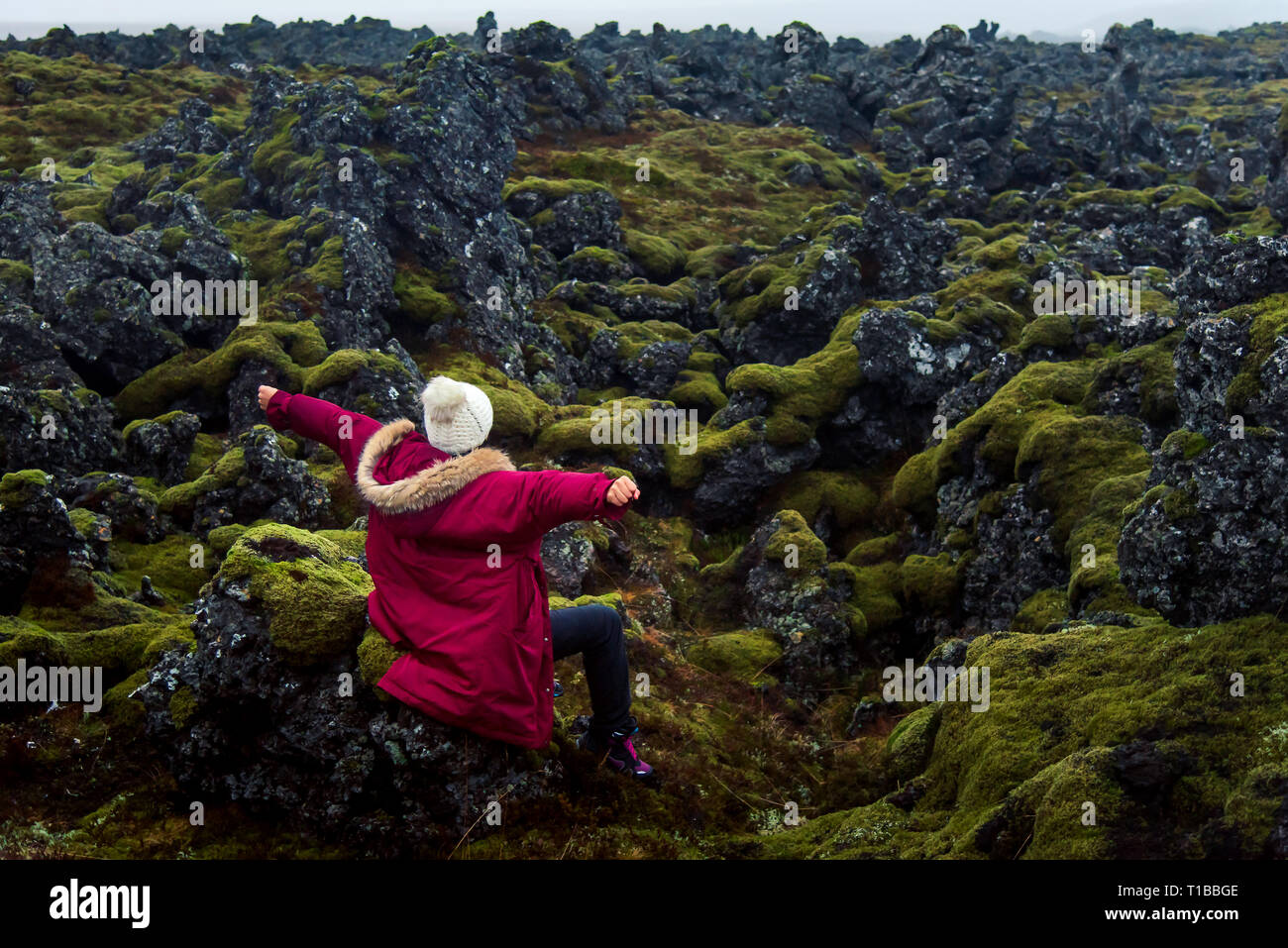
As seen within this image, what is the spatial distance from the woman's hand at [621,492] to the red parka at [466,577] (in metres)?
0.51

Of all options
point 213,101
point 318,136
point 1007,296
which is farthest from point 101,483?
point 213,101

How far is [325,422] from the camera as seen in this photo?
31.1ft

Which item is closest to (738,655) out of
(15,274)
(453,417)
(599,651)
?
(599,651)

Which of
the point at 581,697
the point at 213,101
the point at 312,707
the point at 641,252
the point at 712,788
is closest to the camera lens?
the point at 312,707

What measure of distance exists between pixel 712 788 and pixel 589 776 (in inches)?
72.5

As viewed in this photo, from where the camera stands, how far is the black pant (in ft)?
30.5

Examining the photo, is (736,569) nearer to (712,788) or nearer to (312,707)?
(712,788)

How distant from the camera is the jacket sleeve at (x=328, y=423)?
30.9 feet

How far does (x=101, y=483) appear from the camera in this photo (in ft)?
59.2

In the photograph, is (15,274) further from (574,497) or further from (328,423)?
(574,497)

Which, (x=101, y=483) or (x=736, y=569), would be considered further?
(x=736, y=569)

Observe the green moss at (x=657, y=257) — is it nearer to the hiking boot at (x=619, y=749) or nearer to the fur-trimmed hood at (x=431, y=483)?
the hiking boot at (x=619, y=749)
